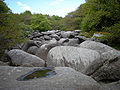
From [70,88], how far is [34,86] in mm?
716

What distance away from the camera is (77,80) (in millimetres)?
2318

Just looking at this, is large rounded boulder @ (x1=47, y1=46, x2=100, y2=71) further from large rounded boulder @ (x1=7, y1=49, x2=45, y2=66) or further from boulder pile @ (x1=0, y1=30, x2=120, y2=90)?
large rounded boulder @ (x1=7, y1=49, x2=45, y2=66)

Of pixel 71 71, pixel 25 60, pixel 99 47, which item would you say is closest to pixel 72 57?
pixel 71 71

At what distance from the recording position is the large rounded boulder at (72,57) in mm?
3967

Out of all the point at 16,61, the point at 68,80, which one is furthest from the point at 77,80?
the point at 16,61

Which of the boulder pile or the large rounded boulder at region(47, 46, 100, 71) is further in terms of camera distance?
the large rounded boulder at region(47, 46, 100, 71)

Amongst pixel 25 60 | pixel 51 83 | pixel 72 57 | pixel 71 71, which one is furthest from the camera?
pixel 25 60

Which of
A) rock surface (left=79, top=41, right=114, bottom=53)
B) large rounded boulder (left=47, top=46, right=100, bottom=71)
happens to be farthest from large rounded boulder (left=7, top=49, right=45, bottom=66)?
rock surface (left=79, top=41, right=114, bottom=53)

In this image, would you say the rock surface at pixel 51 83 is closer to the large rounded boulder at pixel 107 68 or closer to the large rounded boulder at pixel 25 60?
the large rounded boulder at pixel 107 68

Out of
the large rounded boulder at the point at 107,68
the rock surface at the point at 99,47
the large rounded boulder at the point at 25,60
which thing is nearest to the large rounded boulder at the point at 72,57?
the large rounded boulder at the point at 107,68

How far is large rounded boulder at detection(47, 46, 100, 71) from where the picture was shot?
156 inches

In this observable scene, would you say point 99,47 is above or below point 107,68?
above

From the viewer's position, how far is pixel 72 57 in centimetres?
427

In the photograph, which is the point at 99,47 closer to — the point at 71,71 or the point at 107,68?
the point at 107,68
